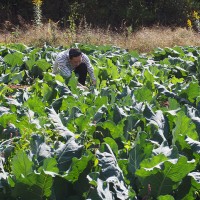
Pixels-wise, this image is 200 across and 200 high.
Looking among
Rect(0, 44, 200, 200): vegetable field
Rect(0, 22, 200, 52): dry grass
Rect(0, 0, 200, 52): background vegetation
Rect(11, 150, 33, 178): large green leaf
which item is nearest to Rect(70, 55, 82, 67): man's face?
Rect(0, 44, 200, 200): vegetable field

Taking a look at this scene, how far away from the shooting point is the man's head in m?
8.09

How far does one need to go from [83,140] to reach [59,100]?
145cm

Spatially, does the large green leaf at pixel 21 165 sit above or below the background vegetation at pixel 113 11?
above

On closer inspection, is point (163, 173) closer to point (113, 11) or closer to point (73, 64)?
point (73, 64)

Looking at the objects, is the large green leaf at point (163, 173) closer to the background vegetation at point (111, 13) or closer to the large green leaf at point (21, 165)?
the large green leaf at point (21, 165)

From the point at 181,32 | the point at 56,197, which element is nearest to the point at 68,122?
the point at 56,197

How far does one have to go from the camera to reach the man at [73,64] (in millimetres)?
8094

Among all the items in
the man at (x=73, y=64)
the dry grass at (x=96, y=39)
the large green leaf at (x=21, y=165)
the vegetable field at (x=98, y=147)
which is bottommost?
the dry grass at (x=96, y=39)

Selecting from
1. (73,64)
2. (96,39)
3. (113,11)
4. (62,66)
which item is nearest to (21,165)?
(62,66)

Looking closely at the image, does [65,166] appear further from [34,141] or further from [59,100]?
[59,100]

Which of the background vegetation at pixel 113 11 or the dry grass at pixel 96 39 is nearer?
the dry grass at pixel 96 39

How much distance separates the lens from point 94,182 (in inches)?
132

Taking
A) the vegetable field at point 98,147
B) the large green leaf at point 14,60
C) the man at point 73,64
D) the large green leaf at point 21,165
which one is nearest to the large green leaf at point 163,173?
the vegetable field at point 98,147

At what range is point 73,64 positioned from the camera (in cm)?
830
